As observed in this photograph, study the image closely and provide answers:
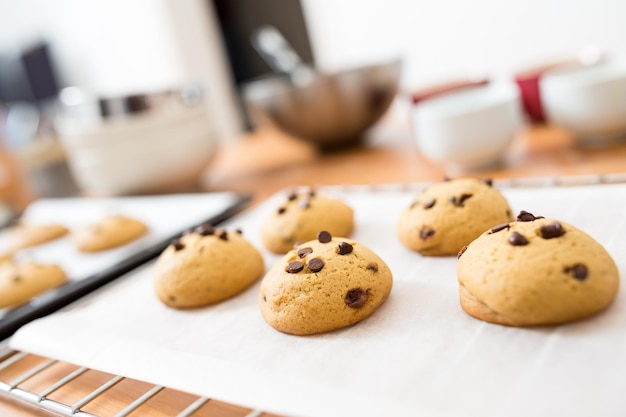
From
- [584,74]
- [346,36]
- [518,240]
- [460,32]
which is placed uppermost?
[346,36]

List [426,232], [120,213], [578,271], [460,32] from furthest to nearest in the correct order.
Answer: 1. [460,32]
2. [120,213]
3. [426,232]
4. [578,271]

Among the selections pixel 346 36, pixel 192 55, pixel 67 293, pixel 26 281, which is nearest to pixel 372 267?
pixel 67 293

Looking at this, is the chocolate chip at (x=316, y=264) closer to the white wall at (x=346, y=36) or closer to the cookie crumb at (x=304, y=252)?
the cookie crumb at (x=304, y=252)

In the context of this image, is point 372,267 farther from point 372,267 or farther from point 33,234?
point 33,234

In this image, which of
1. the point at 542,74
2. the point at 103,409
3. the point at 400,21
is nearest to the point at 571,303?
the point at 103,409

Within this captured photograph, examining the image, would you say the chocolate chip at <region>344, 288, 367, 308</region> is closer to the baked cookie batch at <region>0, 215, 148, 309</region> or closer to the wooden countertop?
the wooden countertop

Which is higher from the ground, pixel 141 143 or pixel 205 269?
pixel 141 143

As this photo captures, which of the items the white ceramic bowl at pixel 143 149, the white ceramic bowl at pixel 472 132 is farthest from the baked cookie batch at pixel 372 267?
the white ceramic bowl at pixel 143 149

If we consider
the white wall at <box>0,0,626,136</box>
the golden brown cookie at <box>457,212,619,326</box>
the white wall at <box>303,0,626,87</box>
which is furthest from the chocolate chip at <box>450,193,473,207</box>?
→ the white wall at <box>303,0,626,87</box>
